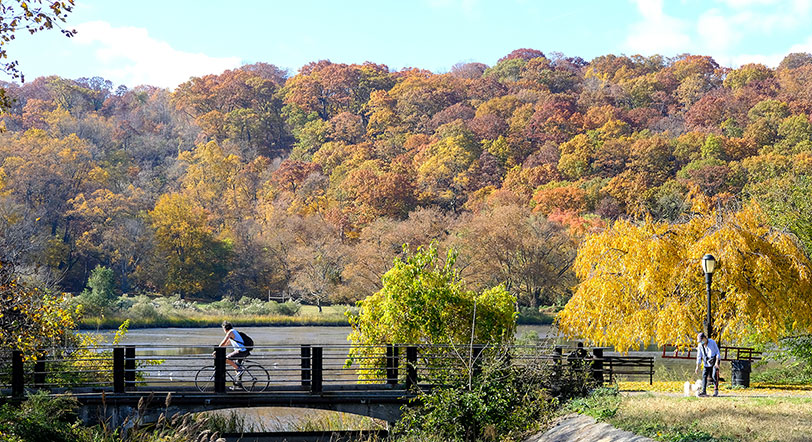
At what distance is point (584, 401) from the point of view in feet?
50.9

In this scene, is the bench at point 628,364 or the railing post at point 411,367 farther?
the bench at point 628,364

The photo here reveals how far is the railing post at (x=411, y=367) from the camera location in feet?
54.6

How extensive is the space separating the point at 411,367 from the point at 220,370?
3591 millimetres

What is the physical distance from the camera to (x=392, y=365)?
687 inches

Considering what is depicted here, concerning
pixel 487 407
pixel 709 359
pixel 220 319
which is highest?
pixel 709 359

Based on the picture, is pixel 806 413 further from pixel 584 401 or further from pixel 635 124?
pixel 635 124

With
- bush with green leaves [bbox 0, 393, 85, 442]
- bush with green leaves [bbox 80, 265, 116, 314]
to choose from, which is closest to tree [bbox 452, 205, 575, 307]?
bush with green leaves [bbox 80, 265, 116, 314]

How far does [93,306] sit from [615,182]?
38.7 m

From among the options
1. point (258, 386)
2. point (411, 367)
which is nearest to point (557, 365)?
point (411, 367)

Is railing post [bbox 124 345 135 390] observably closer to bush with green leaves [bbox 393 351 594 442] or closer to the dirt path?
bush with green leaves [bbox 393 351 594 442]

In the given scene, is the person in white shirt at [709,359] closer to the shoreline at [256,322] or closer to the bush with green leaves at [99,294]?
the shoreline at [256,322]

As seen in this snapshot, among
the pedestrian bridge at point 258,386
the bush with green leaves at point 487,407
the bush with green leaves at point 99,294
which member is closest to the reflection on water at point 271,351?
the pedestrian bridge at point 258,386

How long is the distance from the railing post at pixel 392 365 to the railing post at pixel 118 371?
16.1ft

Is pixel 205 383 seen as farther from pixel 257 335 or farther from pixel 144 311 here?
pixel 144 311
